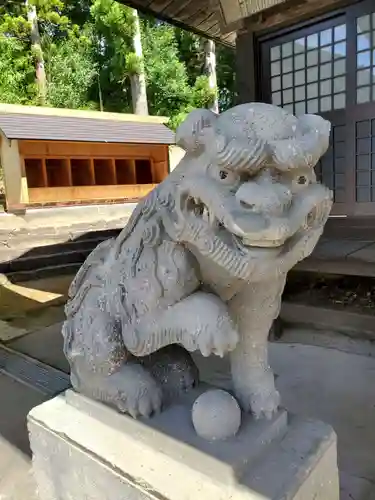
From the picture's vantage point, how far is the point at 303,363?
8.93 feet

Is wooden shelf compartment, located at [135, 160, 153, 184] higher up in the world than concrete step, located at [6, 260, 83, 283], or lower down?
higher up

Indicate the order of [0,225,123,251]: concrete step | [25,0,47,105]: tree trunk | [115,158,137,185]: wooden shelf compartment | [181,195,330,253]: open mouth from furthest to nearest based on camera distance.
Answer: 1. [25,0,47,105]: tree trunk
2. [115,158,137,185]: wooden shelf compartment
3. [0,225,123,251]: concrete step
4. [181,195,330,253]: open mouth

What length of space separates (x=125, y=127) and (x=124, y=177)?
64.3 inches

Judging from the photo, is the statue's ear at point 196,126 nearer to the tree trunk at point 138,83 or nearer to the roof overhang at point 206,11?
the roof overhang at point 206,11

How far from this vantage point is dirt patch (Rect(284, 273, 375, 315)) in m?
3.12

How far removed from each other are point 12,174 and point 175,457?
365 inches

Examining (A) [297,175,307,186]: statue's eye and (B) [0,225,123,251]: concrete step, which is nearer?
(A) [297,175,307,186]: statue's eye

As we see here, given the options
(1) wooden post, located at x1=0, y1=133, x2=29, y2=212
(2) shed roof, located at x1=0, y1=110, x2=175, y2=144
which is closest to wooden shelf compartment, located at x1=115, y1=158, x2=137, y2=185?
(2) shed roof, located at x1=0, y1=110, x2=175, y2=144

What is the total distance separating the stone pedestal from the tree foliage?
12.9 meters

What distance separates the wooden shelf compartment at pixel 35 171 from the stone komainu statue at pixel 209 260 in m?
9.68

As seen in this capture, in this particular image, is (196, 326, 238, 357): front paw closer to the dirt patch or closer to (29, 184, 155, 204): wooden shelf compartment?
the dirt patch

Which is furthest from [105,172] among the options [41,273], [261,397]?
[261,397]

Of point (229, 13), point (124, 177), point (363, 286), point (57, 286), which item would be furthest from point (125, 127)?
point (363, 286)

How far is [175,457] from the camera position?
1104 mm
